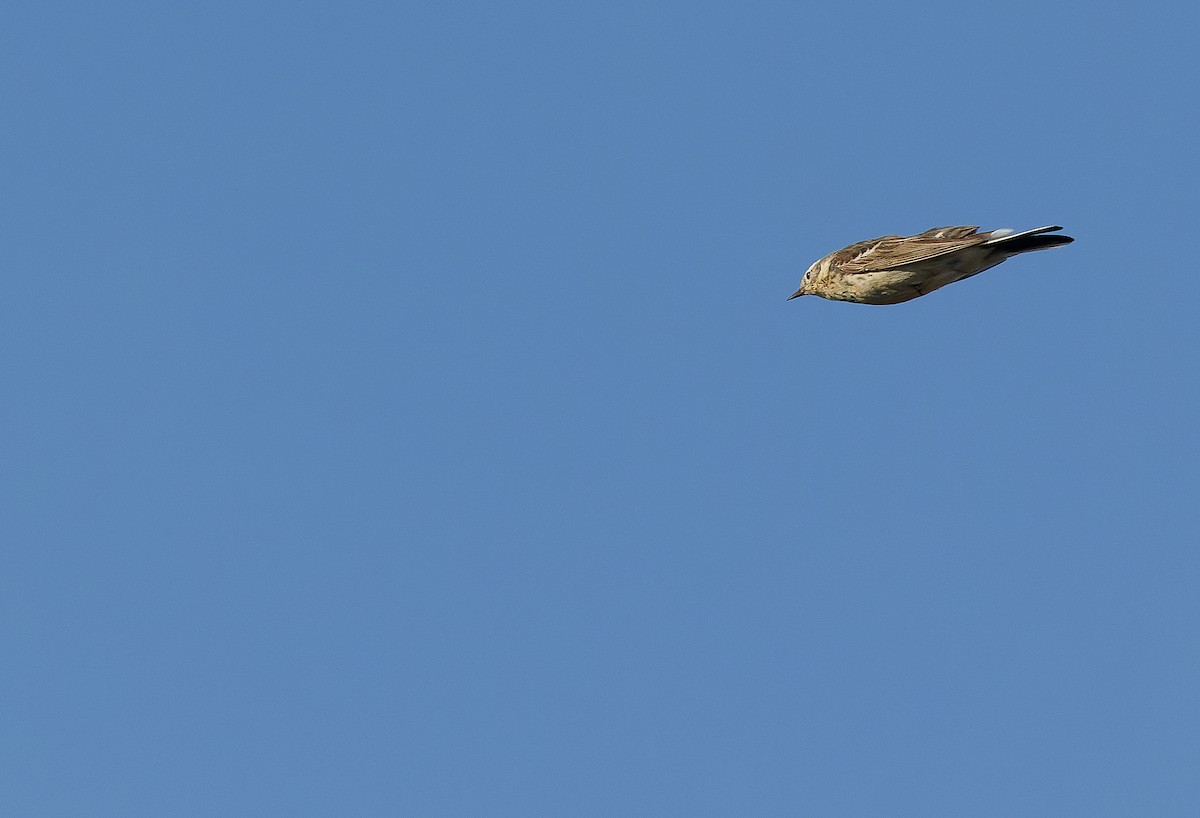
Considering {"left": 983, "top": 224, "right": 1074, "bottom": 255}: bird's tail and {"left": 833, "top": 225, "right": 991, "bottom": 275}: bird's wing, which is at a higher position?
{"left": 833, "top": 225, "right": 991, "bottom": 275}: bird's wing

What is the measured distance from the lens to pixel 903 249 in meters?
30.1

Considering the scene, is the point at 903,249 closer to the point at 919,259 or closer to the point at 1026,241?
the point at 919,259

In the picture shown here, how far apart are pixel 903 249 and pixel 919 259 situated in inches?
31.3

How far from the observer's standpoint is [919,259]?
29359 millimetres

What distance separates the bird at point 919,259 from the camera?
2898 cm

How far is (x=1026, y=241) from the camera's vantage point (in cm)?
2917

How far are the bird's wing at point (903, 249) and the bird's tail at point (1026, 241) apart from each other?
0.27 meters

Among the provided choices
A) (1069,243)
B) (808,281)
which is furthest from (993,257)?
(808,281)

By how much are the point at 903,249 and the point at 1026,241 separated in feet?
7.51

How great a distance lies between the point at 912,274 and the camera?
29.9m

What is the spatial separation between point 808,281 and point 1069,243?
638 centimetres

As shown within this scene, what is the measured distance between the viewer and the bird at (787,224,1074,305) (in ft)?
95.1

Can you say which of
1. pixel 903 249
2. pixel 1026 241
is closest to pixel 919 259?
pixel 903 249

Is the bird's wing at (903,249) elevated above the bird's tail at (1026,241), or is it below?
above
